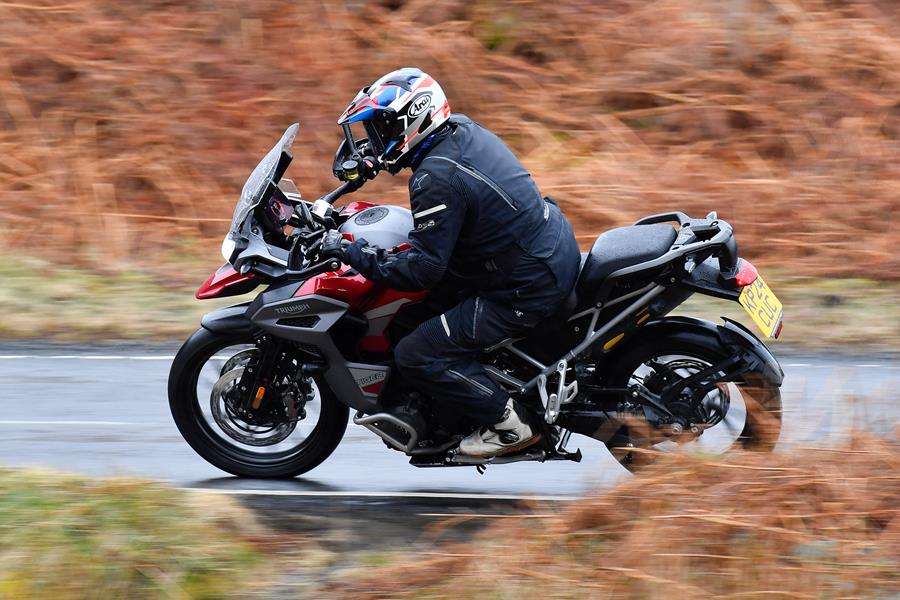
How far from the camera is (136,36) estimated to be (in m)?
14.6

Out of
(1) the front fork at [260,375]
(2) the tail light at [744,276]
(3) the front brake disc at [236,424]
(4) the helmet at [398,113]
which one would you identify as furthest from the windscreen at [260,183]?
(2) the tail light at [744,276]

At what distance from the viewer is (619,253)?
234 inches

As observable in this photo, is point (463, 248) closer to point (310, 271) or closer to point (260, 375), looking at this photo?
point (310, 271)

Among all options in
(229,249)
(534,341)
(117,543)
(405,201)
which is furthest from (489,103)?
(117,543)

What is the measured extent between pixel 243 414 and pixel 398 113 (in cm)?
184

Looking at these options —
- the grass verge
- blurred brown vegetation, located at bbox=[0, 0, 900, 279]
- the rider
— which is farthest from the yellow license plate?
blurred brown vegetation, located at bbox=[0, 0, 900, 279]

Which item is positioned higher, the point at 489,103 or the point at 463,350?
the point at 463,350

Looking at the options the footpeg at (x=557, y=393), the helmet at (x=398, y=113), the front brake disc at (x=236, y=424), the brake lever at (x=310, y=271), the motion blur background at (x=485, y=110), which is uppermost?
the helmet at (x=398, y=113)

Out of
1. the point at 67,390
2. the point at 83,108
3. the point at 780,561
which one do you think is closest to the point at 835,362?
the point at 780,561

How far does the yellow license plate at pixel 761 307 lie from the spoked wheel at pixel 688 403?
0.81ft

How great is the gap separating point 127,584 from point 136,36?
1078cm

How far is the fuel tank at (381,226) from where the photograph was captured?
600cm

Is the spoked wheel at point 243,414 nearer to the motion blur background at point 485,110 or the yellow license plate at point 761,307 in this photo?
the yellow license plate at point 761,307

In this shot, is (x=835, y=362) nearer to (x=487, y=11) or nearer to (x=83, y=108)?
(x=487, y=11)
